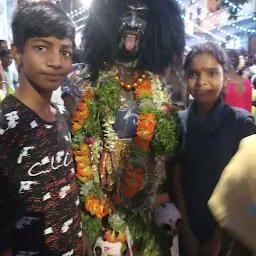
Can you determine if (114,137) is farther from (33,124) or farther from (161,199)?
(33,124)

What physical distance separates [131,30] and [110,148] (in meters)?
0.74

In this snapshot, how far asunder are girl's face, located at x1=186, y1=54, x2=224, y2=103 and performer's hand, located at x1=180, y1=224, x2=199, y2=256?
73 cm

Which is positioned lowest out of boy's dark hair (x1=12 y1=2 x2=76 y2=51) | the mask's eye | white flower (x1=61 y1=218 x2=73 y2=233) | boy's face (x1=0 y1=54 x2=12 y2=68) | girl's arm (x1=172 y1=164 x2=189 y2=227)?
girl's arm (x1=172 y1=164 x2=189 y2=227)

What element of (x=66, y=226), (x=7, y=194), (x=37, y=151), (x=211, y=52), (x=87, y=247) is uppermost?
(x=211, y=52)

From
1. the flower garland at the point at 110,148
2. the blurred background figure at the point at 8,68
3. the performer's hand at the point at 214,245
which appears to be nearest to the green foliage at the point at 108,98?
the flower garland at the point at 110,148

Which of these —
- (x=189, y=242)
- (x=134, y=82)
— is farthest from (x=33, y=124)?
(x=189, y=242)

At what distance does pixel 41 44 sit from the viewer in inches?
55.4

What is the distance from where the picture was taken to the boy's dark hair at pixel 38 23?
140 centimetres

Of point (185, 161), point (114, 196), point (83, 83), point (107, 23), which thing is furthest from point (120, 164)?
point (107, 23)

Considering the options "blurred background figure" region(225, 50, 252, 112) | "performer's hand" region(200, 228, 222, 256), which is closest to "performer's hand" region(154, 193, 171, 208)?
"performer's hand" region(200, 228, 222, 256)

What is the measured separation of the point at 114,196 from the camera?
78.5 inches

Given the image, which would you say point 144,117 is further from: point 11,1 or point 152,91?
point 11,1

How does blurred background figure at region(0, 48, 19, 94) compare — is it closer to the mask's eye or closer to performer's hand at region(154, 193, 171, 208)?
performer's hand at region(154, 193, 171, 208)

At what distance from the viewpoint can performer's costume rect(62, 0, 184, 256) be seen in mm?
1938
